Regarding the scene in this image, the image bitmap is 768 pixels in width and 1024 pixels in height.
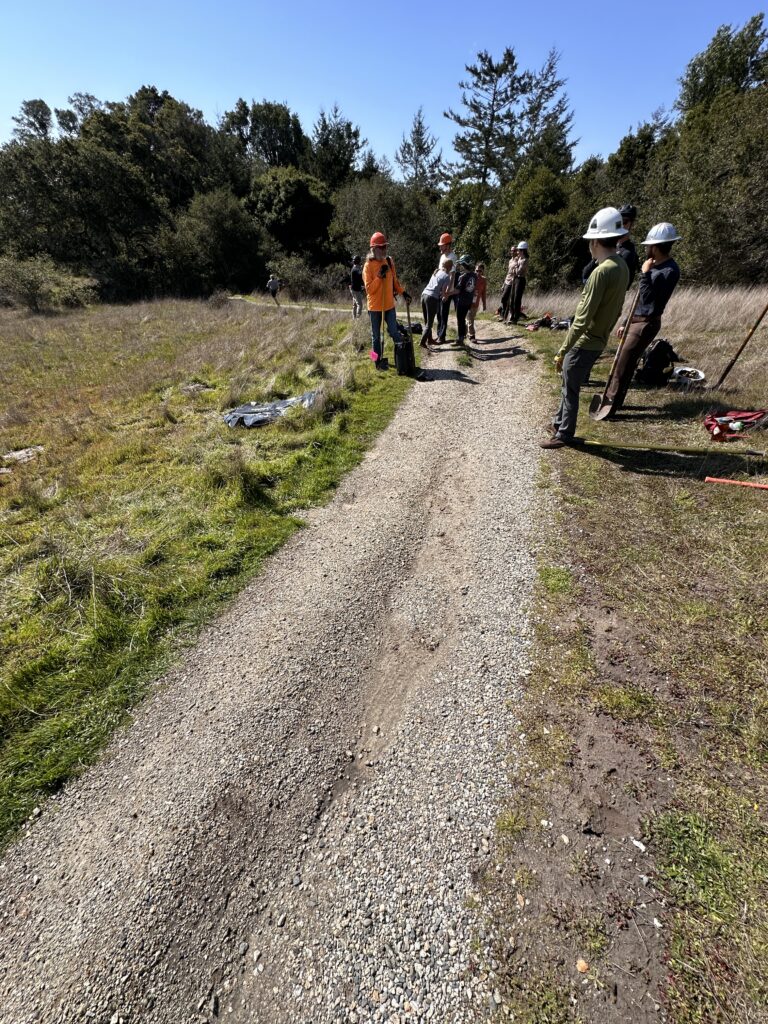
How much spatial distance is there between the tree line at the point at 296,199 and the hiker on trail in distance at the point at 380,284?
13.9m

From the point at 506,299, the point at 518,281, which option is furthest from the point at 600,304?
the point at 506,299

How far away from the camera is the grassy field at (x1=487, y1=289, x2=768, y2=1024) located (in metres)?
1.83

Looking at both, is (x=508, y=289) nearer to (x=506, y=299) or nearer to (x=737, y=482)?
(x=506, y=299)

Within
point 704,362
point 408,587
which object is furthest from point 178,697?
point 704,362

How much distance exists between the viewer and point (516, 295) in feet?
41.7

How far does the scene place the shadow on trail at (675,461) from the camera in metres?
4.96

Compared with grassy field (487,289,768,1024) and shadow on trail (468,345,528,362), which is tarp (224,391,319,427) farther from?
grassy field (487,289,768,1024)

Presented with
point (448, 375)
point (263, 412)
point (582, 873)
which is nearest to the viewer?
point (582, 873)

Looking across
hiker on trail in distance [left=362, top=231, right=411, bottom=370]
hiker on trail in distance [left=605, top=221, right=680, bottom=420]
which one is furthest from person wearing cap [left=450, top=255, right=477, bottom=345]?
hiker on trail in distance [left=605, top=221, right=680, bottom=420]

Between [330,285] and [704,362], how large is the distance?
80.7 feet

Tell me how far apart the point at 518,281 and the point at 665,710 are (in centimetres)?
1284

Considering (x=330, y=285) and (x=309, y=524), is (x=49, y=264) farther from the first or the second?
(x=309, y=524)

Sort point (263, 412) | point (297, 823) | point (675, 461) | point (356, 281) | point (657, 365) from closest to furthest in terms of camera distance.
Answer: point (297, 823), point (675, 461), point (657, 365), point (263, 412), point (356, 281)

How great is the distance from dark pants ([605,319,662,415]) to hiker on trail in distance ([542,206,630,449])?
1.32 metres
